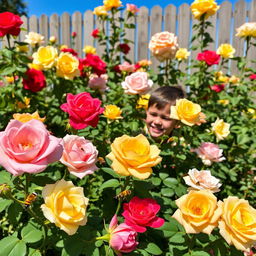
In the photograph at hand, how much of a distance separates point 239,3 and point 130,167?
13.9 feet

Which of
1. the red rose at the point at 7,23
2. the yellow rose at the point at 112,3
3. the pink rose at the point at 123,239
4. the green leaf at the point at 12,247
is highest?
the yellow rose at the point at 112,3

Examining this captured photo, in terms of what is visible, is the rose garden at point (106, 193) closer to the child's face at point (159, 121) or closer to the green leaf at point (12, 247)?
the green leaf at point (12, 247)

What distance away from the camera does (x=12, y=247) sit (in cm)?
85

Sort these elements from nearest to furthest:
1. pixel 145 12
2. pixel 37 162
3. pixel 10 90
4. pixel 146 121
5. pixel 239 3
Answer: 1. pixel 37 162
2. pixel 10 90
3. pixel 146 121
4. pixel 239 3
5. pixel 145 12

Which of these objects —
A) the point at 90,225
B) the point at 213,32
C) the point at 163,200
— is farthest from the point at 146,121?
the point at 213,32

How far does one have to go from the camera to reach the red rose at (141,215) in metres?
0.85

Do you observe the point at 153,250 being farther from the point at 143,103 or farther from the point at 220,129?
the point at 143,103

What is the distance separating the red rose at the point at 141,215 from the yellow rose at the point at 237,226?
0.61ft

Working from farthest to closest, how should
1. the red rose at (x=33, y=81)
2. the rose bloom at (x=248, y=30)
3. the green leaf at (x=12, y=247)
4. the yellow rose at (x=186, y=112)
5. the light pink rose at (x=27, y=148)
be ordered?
the rose bloom at (x=248, y=30) → the red rose at (x=33, y=81) → the yellow rose at (x=186, y=112) → the green leaf at (x=12, y=247) → the light pink rose at (x=27, y=148)

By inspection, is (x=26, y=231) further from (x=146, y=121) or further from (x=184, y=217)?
(x=146, y=121)

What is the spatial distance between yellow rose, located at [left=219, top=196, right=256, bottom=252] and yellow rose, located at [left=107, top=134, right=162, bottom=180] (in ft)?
0.82

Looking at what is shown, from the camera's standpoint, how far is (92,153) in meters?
0.91

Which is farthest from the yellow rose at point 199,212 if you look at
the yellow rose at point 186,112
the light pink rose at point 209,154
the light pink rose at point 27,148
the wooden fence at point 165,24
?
the wooden fence at point 165,24

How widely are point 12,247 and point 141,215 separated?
15.6 inches
